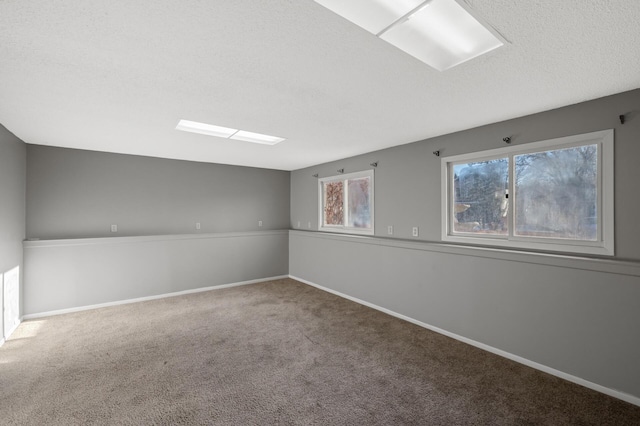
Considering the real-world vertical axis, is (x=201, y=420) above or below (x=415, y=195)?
below

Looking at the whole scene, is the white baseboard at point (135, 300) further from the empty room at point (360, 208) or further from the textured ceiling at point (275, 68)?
the textured ceiling at point (275, 68)

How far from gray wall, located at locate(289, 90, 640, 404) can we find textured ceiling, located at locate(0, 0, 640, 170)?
26 centimetres

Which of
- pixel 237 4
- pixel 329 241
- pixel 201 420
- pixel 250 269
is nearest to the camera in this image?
pixel 237 4

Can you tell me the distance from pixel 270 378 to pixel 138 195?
3.76m

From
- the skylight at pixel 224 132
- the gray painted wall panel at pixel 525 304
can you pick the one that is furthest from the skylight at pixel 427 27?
the skylight at pixel 224 132

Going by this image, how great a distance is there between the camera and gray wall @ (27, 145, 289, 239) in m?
3.87

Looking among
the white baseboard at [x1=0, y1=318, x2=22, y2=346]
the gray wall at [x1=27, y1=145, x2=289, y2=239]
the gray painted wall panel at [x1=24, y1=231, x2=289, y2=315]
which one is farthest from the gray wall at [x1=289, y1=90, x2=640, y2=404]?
→ the white baseboard at [x1=0, y1=318, x2=22, y2=346]

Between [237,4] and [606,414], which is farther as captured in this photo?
[606,414]

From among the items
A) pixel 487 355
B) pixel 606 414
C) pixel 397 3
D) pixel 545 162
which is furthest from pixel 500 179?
pixel 397 3

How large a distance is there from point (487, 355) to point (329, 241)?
2809 millimetres

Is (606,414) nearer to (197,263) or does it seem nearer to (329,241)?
(329,241)

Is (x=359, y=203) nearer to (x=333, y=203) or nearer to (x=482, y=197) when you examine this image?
(x=333, y=203)

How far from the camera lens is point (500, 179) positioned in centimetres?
294

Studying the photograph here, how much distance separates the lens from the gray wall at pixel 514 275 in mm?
2119
